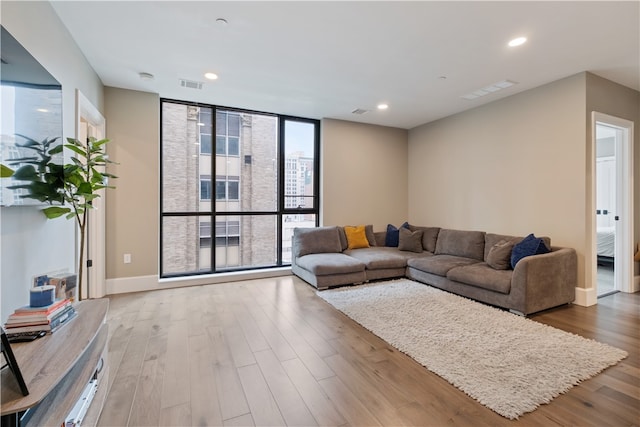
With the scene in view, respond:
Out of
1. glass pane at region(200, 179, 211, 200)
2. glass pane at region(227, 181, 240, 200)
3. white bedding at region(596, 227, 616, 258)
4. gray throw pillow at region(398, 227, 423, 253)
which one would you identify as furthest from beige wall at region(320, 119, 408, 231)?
white bedding at region(596, 227, 616, 258)

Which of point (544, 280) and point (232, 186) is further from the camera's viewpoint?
point (232, 186)

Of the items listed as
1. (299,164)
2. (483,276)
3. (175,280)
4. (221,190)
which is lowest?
(175,280)

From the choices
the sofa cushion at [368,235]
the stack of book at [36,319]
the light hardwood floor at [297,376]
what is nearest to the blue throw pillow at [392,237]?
the sofa cushion at [368,235]

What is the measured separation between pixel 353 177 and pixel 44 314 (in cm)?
468

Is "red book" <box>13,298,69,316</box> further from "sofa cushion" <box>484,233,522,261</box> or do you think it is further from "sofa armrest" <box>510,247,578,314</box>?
"sofa cushion" <box>484,233,522,261</box>

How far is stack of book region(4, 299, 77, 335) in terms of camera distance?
1502 mm

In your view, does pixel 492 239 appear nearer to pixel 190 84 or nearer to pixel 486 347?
pixel 486 347

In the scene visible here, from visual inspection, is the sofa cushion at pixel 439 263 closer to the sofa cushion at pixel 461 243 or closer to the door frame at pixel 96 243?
the sofa cushion at pixel 461 243

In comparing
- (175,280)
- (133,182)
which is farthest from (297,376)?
(133,182)

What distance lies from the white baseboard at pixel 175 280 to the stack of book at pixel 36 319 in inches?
101

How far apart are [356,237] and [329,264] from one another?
1263 mm

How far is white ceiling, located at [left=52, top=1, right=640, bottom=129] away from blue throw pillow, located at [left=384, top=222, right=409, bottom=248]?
2.38m

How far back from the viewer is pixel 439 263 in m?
4.16

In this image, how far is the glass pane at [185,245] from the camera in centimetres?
448
